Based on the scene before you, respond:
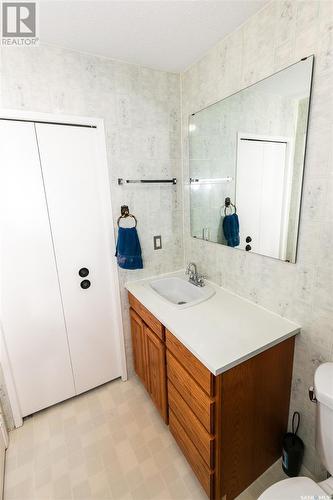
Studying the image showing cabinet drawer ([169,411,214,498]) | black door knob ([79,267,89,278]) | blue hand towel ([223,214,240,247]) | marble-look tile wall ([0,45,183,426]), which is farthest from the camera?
black door knob ([79,267,89,278])

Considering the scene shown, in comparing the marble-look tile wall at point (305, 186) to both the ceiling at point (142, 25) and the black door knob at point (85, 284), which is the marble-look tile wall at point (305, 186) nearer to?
the ceiling at point (142, 25)

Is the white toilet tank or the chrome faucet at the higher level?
the chrome faucet

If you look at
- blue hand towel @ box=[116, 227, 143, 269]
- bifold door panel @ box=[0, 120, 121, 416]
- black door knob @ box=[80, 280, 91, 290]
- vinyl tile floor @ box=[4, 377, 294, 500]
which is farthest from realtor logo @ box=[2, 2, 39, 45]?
vinyl tile floor @ box=[4, 377, 294, 500]

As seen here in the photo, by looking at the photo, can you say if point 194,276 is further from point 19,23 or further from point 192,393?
point 19,23

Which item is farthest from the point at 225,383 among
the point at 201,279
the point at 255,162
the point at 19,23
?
→ the point at 19,23

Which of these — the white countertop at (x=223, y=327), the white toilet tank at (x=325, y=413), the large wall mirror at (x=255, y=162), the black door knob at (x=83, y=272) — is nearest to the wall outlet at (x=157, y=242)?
the large wall mirror at (x=255, y=162)

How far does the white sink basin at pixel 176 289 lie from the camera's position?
6.33ft

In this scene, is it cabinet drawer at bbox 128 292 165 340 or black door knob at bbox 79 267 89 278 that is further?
black door knob at bbox 79 267 89 278

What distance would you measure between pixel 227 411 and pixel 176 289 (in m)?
1.08

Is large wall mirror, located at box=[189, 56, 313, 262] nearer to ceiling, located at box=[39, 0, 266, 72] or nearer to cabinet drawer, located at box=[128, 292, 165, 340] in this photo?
ceiling, located at box=[39, 0, 266, 72]

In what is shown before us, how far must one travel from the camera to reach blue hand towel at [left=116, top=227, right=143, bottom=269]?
1.84m

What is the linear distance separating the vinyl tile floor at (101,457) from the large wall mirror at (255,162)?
142 centimetres

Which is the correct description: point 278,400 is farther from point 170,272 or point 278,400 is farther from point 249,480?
point 170,272

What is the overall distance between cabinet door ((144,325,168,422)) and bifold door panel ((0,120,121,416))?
484mm
